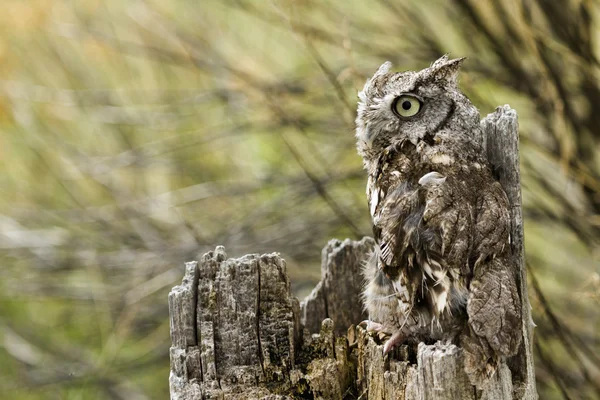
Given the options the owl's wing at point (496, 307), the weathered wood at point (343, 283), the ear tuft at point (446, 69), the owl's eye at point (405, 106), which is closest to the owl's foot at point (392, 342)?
the owl's wing at point (496, 307)

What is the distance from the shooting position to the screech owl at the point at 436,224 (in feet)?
6.19

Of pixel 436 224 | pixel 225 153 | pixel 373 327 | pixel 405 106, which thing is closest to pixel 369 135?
pixel 405 106

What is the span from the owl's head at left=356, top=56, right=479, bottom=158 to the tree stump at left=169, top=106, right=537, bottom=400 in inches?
5.4

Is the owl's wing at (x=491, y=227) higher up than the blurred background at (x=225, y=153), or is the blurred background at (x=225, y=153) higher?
the blurred background at (x=225, y=153)

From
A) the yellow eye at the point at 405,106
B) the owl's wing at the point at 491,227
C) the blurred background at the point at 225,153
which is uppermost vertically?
the blurred background at the point at 225,153

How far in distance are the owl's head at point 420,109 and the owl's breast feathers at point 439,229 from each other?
6.2 inches

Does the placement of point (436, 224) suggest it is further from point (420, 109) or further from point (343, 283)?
point (343, 283)

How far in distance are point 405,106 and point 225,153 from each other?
10.3ft

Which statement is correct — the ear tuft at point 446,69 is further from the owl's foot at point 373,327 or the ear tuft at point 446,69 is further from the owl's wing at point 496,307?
the owl's foot at point 373,327

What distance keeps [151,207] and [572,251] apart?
3.04 metres

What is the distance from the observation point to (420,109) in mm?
2293

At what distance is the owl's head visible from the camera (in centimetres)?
225

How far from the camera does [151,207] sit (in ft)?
14.8

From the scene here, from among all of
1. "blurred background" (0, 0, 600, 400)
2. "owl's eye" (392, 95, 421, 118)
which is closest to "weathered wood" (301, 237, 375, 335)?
"owl's eye" (392, 95, 421, 118)
